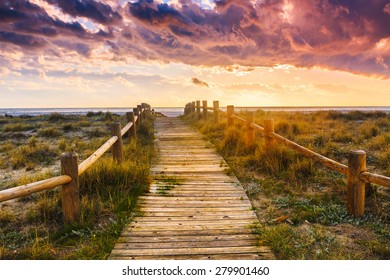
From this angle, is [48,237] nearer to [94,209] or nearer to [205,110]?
[94,209]

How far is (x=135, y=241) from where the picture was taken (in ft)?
12.3

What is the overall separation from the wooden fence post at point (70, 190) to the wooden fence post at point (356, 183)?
3.62 meters

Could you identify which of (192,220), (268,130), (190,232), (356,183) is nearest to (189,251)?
(190,232)

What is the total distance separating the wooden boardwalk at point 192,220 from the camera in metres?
3.53

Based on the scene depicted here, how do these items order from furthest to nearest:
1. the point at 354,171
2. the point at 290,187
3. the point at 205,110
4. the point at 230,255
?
1. the point at 205,110
2. the point at 290,187
3. the point at 354,171
4. the point at 230,255

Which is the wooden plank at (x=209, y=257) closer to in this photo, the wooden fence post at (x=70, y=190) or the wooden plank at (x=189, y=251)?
the wooden plank at (x=189, y=251)

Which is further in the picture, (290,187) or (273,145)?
(273,145)

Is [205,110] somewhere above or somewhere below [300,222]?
above

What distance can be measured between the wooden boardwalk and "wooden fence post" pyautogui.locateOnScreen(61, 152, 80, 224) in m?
0.74

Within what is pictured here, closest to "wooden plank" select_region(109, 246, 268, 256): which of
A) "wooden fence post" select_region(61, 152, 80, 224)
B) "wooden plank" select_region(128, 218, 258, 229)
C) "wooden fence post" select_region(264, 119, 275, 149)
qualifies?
"wooden plank" select_region(128, 218, 258, 229)

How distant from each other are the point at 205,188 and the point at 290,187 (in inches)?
60.1

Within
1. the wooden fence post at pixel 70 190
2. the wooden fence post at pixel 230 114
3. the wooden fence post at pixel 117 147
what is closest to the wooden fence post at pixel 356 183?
the wooden fence post at pixel 70 190

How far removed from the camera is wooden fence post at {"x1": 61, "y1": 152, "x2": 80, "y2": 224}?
3953mm
